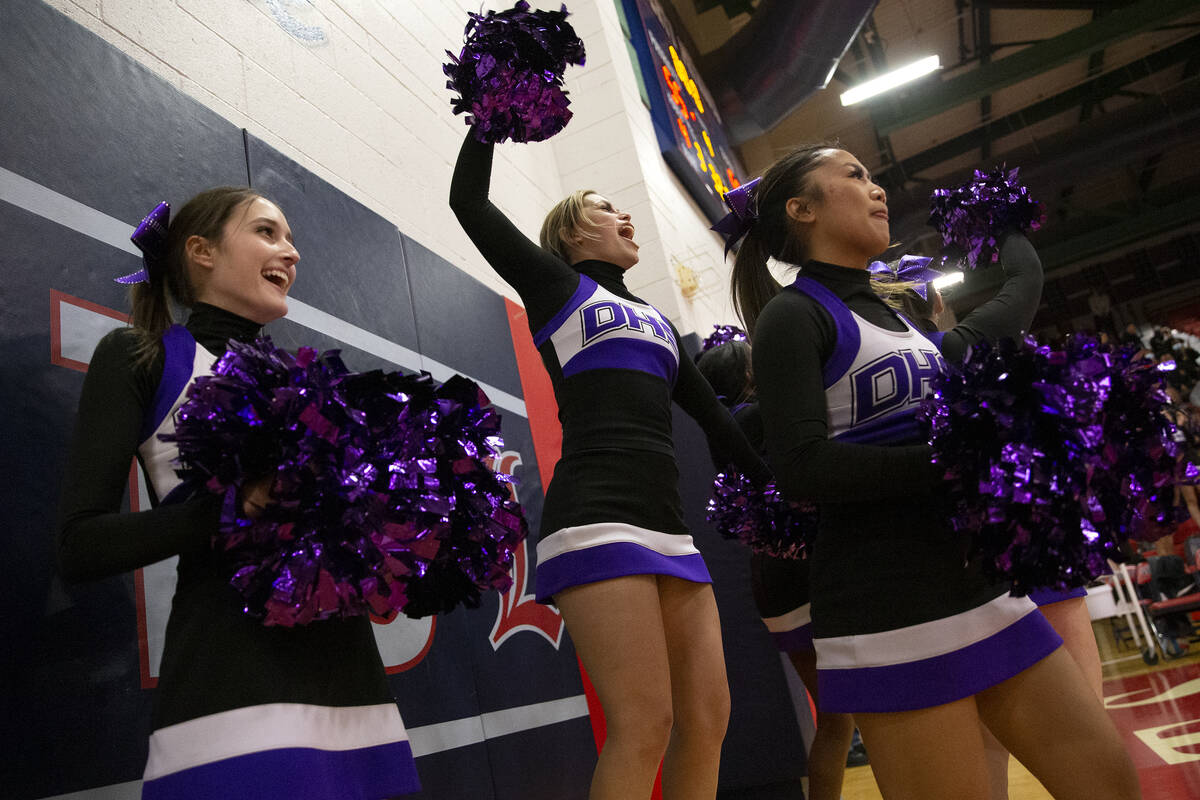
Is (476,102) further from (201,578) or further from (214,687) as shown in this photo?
(214,687)

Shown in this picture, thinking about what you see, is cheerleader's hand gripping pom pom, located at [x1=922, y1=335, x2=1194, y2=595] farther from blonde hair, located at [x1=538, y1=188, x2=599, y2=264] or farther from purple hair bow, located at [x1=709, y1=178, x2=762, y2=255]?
blonde hair, located at [x1=538, y1=188, x2=599, y2=264]

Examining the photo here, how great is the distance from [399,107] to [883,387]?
2.14m

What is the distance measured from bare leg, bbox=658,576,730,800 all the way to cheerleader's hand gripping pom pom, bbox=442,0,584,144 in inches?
33.7

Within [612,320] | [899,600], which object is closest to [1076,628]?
[899,600]

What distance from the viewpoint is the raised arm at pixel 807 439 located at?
3.76 ft

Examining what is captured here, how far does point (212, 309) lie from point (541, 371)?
6.17 feet

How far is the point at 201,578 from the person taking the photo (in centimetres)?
102

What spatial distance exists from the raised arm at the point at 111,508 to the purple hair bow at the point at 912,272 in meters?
1.55

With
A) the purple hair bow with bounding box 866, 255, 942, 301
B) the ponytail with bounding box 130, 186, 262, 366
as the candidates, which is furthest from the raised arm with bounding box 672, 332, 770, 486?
the ponytail with bounding box 130, 186, 262, 366

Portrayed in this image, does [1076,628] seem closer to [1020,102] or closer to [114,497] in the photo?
[114,497]

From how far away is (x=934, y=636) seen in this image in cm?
113

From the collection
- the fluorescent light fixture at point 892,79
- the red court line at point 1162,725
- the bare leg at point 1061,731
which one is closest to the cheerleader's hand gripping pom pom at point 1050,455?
the bare leg at point 1061,731

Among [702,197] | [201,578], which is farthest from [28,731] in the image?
[702,197]

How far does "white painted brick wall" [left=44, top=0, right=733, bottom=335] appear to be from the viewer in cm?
203
